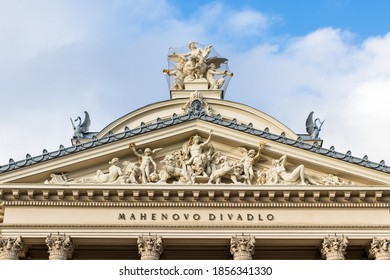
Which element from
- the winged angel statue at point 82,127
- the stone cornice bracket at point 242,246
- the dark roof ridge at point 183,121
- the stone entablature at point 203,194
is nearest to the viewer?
the stone cornice bracket at point 242,246

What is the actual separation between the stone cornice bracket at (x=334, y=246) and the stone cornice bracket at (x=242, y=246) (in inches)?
98.4

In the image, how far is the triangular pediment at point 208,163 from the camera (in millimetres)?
27781

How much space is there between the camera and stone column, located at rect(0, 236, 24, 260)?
87.5 feet

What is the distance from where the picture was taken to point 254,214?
90.5ft

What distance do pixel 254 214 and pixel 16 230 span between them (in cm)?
827

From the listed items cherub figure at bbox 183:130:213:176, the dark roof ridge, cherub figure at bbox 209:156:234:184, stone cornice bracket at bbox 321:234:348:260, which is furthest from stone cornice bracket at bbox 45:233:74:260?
stone cornice bracket at bbox 321:234:348:260

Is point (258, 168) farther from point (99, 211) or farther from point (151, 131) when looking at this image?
point (99, 211)

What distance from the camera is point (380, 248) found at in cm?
2708

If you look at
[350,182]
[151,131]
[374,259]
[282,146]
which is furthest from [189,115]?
[374,259]

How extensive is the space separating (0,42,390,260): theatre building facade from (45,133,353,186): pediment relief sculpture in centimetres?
4

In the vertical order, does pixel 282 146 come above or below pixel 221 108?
below

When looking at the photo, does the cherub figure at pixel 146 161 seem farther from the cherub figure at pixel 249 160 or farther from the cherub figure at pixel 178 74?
the cherub figure at pixel 178 74

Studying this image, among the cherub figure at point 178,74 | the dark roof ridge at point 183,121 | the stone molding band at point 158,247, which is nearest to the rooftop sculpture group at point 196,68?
the cherub figure at point 178,74

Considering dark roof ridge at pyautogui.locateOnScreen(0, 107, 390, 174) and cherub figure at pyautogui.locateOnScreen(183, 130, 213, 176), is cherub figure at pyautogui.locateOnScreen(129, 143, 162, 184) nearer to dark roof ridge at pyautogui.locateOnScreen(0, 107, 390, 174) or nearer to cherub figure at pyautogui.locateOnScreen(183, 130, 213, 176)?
dark roof ridge at pyautogui.locateOnScreen(0, 107, 390, 174)
